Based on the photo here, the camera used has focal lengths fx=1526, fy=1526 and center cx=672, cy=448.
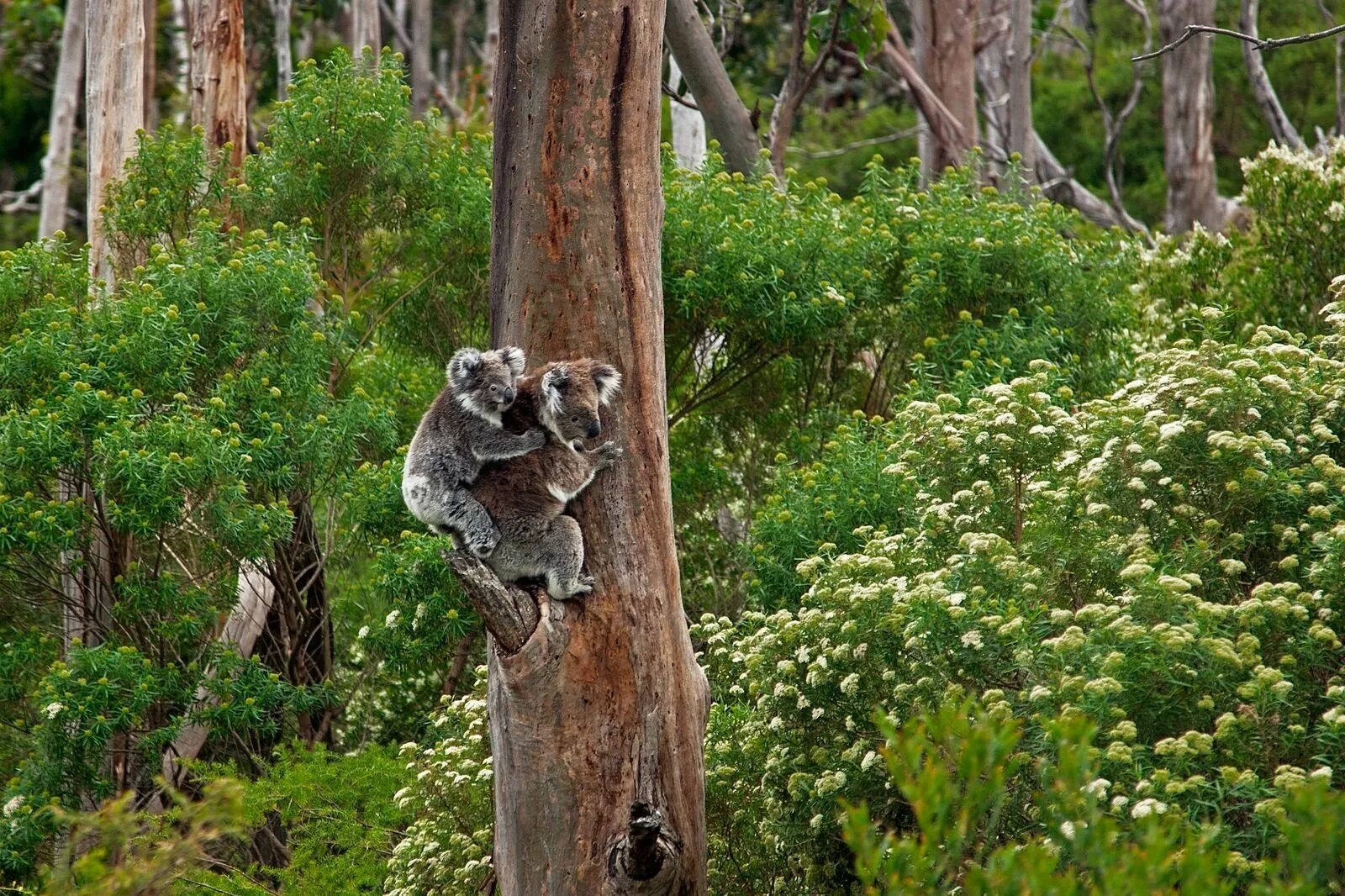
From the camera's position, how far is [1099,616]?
19.2 ft

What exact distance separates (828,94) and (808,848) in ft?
85.9

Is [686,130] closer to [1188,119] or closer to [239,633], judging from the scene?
[1188,119]

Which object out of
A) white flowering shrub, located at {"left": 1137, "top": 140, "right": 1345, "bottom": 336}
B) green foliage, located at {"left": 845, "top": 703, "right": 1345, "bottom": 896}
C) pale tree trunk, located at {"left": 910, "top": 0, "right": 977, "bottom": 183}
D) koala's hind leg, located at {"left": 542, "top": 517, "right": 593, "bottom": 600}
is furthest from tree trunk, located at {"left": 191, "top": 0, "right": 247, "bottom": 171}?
green foliage, located at {"left": 845, "top": 703, "right": 1345, "bottom": 896}

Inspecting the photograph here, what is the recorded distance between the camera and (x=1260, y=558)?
689 centimetres

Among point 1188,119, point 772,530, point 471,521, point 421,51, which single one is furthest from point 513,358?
point 421,51

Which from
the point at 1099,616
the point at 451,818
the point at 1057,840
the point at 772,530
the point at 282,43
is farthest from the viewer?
the point at 282,43

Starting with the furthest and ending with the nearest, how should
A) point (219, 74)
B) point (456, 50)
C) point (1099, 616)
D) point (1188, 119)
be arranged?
point (456, 50), point (1188, 119), point (219, 74), point (1099, 616)

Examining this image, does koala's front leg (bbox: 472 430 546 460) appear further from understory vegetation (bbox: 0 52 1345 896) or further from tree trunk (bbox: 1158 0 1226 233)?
tree trunk (bbox: 1158 0 1226 233)

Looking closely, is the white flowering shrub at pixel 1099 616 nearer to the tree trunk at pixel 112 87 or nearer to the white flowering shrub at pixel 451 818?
the white flowering shrub at pixel 451 818

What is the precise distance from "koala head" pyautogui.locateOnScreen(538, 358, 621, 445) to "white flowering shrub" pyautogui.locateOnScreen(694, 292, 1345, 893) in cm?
167

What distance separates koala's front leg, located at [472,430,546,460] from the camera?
623cm

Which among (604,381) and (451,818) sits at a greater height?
(604,381)

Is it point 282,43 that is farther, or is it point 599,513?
point 282,43

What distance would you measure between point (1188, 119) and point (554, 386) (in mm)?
15187
